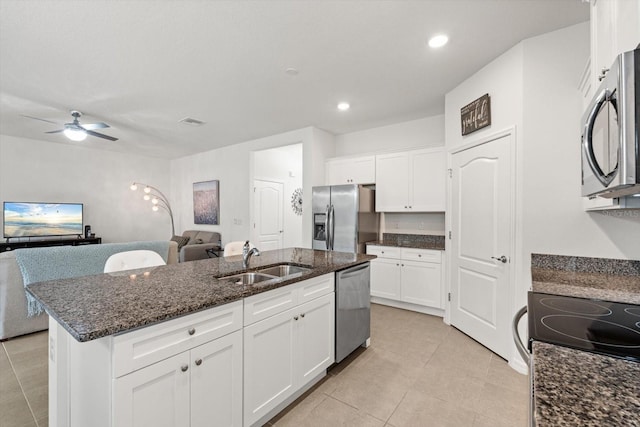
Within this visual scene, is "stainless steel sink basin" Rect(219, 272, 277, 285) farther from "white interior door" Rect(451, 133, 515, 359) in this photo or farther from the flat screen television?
the flat screen television

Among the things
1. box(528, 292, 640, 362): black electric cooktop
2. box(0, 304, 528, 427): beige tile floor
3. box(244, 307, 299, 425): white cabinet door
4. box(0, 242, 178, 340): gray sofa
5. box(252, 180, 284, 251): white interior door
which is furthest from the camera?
box(252, 180, 284, 251): white interior door

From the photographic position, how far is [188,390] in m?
1.28

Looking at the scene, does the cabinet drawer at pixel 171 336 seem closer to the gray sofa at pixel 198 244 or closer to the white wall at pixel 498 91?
the white wall at pixel 498 91

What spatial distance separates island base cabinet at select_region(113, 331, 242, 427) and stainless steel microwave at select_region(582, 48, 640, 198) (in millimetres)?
1660

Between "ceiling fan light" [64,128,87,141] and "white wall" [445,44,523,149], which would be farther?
"ceiling fan light" [64,128,87,141]

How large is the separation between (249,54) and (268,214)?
375 centimetres

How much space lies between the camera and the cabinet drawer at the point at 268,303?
1.58m

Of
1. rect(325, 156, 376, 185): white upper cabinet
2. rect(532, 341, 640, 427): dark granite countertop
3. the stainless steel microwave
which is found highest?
rect(325, 156, 376, 185): white upper cabinet

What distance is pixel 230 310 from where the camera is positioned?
1.47m

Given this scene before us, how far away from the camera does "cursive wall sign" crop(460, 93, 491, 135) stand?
8.83 ft

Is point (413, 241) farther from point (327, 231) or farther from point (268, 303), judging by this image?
point (268, 303)

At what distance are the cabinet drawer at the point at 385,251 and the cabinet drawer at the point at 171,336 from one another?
279cm

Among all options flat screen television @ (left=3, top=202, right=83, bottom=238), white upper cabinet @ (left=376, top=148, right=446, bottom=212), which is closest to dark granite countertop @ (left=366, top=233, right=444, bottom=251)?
white upper cabinet @ (left=376, top=148, right=446, bottom=212)

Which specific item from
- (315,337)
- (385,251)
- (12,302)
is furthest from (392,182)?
(12,302)
